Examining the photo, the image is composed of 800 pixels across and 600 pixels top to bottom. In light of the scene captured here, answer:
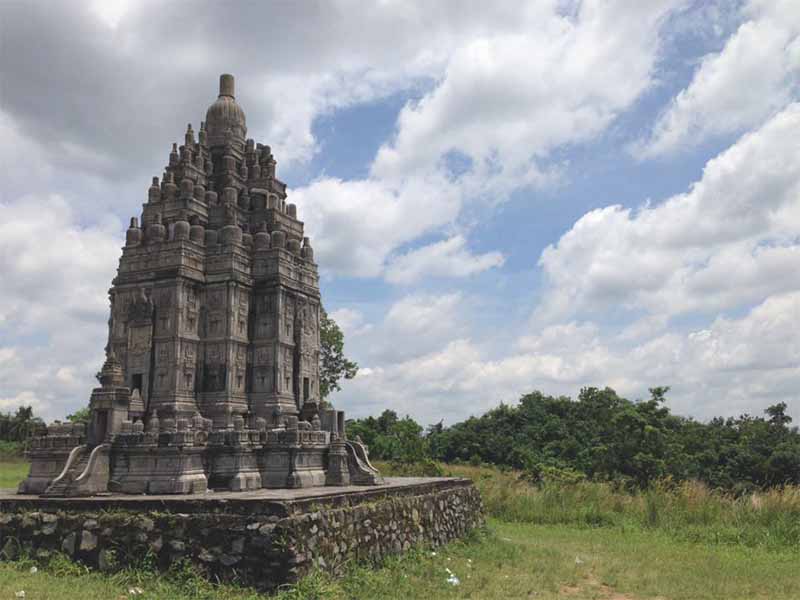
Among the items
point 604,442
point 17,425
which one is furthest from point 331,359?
point 17,425

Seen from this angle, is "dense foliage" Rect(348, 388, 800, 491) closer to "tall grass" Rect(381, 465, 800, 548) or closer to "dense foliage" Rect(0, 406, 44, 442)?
"tall grass" Rect(381, 465, 800, 548)

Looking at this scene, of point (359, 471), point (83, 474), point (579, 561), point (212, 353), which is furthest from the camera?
point (212, 353)

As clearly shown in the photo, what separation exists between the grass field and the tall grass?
0.04m

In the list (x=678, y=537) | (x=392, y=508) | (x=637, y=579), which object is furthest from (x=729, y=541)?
(x=392, y=508)

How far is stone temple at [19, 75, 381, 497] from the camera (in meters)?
18.0

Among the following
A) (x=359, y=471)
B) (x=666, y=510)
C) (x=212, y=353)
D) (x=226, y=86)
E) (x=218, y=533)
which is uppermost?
(x=226, y=86)

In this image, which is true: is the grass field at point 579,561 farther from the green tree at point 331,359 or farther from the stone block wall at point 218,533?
the green tree at point 331,359

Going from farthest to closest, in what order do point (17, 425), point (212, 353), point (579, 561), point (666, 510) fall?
point (17, 425) → point (666, 510) → point (212, 353) → point (579, 561)

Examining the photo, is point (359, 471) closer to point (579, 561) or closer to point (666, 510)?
point (579, 561)

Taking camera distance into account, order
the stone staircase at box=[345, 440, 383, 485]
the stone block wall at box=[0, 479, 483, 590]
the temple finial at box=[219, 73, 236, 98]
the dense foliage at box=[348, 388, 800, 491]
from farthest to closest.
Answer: the dense foliage at box=[348, 388, 800, 491]
the temple finial at box=[219, 73, 236, 98]
the stone staircase at box=[345, 440, 383, 485]
the stone block wall at box=[0, 479, 483, 590]

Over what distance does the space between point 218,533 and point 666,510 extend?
15672 millimetres

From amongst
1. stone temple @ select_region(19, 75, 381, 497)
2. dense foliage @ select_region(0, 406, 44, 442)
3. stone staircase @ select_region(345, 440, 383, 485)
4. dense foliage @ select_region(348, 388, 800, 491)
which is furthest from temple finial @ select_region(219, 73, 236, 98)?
dense foliage @ select_region(0, 406, 44, 442)

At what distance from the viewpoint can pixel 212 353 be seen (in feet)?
74.2

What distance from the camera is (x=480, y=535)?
19906mm
